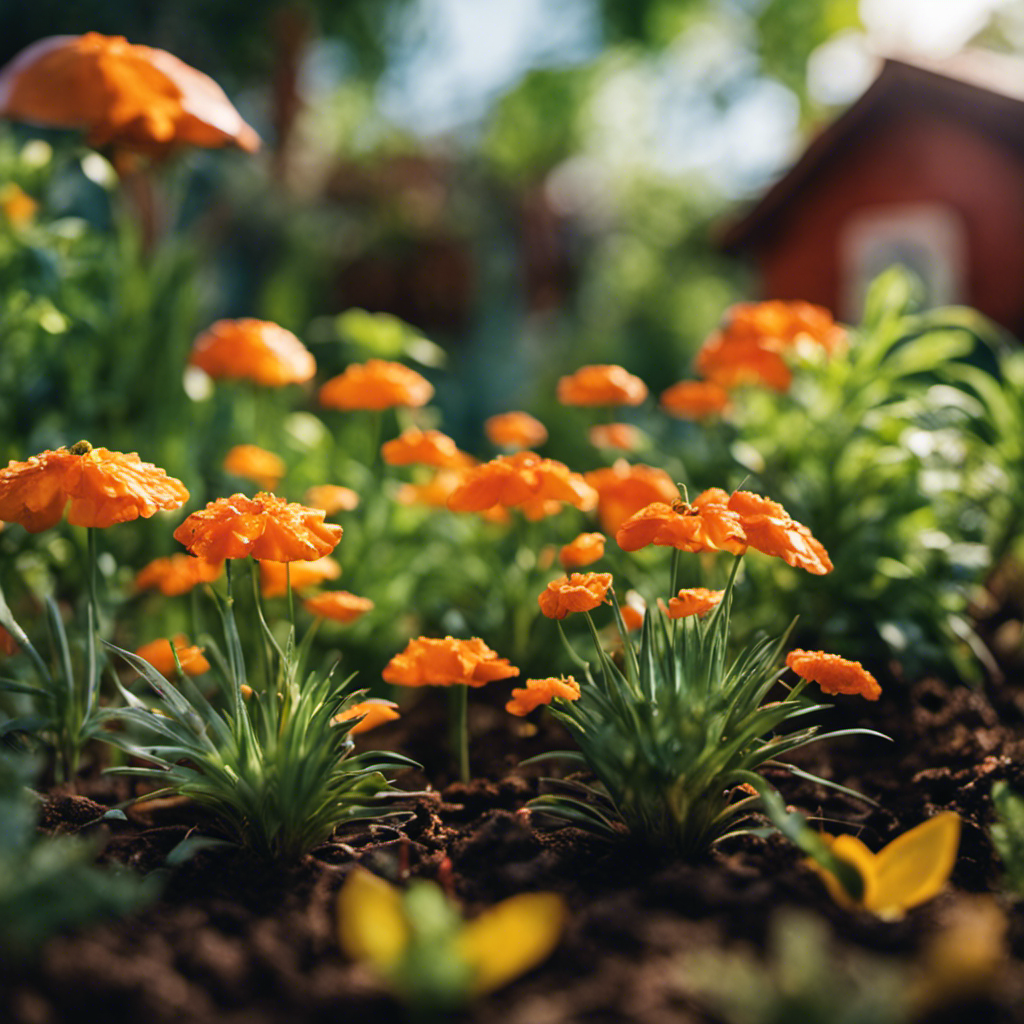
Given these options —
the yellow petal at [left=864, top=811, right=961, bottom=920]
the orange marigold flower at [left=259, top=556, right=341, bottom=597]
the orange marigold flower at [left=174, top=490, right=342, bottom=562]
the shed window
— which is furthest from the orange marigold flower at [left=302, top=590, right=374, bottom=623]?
the shed window

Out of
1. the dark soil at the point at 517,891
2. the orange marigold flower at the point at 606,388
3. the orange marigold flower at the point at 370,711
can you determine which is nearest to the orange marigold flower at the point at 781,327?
the orange marigold flower at the point at 606,388

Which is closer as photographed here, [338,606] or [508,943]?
[508,943]

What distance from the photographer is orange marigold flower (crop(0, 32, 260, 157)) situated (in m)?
2.23

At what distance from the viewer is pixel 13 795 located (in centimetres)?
124

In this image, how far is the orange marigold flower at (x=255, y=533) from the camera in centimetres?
140

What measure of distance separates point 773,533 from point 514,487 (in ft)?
1.81

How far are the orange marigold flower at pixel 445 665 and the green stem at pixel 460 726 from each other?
20 centimetres

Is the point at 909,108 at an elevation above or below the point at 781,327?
above

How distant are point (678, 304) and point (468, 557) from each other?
1041cm

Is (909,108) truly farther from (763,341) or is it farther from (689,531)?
(689,531)

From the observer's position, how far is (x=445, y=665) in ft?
5.10

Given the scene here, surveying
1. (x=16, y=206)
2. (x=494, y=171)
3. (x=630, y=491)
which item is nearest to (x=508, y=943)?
(x=630, y=491)

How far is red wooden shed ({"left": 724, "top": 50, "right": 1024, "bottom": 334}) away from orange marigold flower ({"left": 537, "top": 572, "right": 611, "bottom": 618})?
250 inches

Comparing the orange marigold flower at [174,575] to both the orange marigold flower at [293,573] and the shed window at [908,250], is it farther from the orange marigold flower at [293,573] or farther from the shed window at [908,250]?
the shed window at [908,250]
